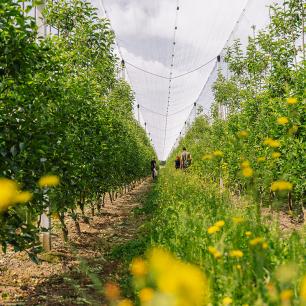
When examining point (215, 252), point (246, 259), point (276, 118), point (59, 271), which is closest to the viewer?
point (215, 252)

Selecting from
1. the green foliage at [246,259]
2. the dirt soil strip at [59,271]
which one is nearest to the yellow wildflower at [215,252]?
the green foliage at [246,259]

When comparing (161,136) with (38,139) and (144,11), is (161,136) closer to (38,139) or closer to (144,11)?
(144,11)

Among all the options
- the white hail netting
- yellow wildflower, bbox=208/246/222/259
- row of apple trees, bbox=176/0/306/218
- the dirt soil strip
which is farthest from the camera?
the white hail netting

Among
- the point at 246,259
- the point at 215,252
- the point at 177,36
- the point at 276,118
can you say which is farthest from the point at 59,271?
the point at 177,36

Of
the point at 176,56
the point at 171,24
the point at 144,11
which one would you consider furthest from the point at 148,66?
the point at 144,11

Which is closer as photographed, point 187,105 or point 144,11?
point 144,11

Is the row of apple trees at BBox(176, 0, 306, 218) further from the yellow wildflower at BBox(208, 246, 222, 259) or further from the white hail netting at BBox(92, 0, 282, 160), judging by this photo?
the yellow wildflower at BBox(208, 246, 222, 259)

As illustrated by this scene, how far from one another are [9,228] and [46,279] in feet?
7.48

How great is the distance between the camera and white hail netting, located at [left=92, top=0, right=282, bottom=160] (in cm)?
1683

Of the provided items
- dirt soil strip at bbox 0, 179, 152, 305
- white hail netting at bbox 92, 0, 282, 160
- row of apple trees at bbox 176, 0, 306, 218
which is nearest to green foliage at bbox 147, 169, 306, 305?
dirt soil strip at bbox 0, 179, 152, 305

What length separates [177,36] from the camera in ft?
72.8

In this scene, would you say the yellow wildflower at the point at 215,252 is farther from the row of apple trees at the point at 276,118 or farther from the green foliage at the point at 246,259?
the row of apple trees at the point at 276,118

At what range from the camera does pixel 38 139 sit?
11.8 ft

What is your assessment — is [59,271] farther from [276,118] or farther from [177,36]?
[177,36]
